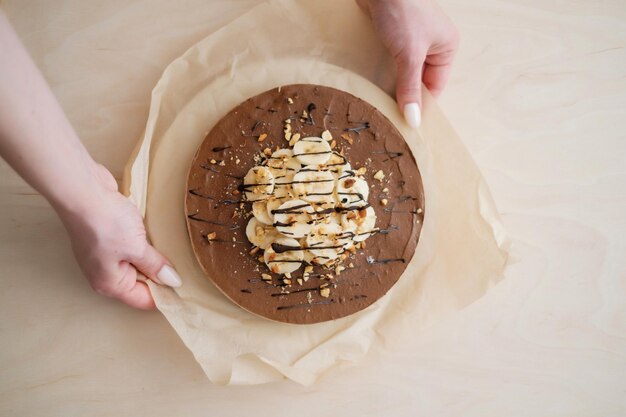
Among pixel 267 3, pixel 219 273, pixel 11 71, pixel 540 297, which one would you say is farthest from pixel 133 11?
pixel 540 297

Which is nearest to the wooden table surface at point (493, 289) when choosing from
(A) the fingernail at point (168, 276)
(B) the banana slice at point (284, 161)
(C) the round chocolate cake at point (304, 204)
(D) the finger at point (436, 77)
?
(D) the finger at point (436, 77)

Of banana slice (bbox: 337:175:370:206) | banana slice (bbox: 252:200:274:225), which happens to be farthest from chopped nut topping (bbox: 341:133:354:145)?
banana slice (bbox: 252:200:274:225)

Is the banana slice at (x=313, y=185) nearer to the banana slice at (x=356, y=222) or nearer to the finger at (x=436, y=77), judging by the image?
the banana slice at (x=356, y=222)

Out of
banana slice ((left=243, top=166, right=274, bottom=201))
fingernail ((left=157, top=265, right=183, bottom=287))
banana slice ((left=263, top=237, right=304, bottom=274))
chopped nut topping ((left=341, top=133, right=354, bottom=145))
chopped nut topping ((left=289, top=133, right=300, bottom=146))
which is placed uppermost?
chopped nut topping ((left=341, top=133, right=354, bottom=145))

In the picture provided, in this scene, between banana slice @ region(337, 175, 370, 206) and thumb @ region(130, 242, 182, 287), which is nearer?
thumb @ region(130, 242, 182, 287)

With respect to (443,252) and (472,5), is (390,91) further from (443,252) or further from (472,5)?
(443,252)

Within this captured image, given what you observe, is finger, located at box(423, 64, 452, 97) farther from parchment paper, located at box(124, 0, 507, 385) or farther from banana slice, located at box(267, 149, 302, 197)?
banana slice, located at box(267, 149, 302, 197)
